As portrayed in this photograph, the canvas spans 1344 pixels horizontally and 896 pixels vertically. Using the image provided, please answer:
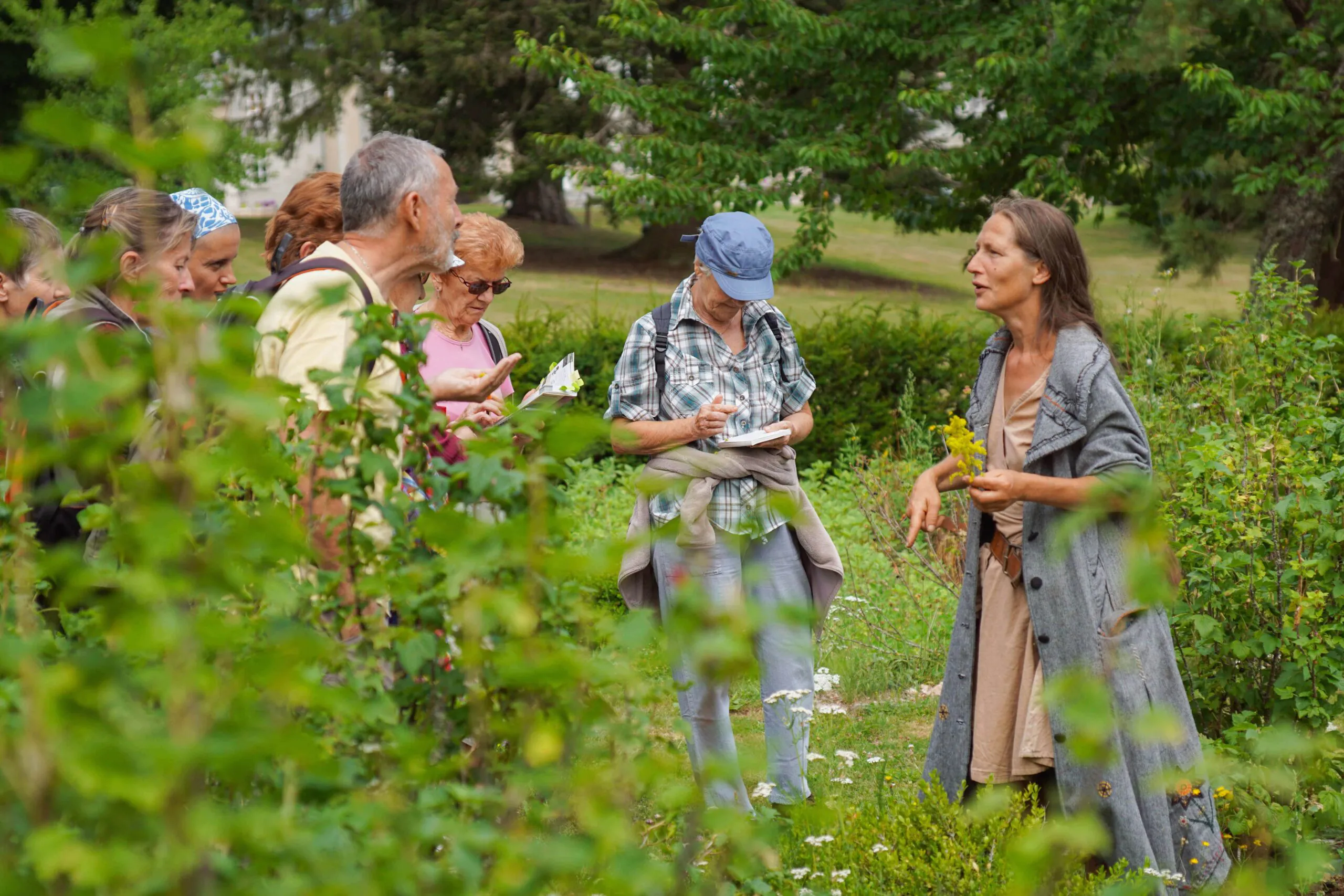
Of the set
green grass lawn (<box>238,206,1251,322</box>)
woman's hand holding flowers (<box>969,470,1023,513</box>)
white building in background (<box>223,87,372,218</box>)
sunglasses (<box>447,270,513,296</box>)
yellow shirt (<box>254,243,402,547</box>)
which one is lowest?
white building in background (<box>223,87,372,218</box>)

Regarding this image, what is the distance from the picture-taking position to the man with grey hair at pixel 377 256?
8.50 ft

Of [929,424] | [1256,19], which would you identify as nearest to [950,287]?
[1256,19]

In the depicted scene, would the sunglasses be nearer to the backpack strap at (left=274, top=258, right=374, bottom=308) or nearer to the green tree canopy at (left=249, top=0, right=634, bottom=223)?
the backpack strap at (left=274, top=258, right=374, bottom=308)

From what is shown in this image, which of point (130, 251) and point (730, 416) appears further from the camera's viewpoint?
point (730, 416)

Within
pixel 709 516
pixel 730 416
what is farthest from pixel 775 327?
pixel 709 516

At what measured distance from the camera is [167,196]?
126 inches

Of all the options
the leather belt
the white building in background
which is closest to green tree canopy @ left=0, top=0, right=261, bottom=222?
the leather belt

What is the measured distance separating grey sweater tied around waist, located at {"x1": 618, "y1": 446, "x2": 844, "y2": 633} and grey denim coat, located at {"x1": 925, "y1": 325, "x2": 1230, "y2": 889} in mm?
797

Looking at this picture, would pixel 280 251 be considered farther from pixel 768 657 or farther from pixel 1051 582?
pixel 1051 582

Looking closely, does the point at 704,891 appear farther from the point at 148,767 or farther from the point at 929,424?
the point at 929,424

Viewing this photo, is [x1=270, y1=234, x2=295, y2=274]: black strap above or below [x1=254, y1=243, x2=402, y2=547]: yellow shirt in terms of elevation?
below

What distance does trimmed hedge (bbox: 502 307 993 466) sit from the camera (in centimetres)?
1014

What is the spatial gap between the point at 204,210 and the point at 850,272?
28.4 metres

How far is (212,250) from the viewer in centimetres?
373
